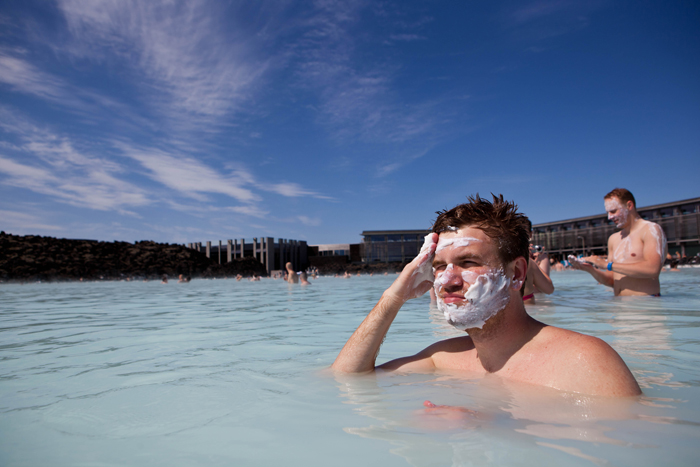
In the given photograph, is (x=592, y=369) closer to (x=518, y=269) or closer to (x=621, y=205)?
(x=518, y=269)

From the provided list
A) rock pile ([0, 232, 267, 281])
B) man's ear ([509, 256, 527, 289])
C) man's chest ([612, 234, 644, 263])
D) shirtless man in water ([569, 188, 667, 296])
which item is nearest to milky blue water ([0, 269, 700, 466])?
man's ear ([509, 256, 527, 289])

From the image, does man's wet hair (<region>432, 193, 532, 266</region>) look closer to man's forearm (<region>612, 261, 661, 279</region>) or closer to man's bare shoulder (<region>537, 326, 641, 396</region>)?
man's bare shoulder (<region>537, 326, 641, 396</region>)

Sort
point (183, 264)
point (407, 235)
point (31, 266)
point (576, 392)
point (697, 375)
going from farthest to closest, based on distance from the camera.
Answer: point (407, 235), point (183, 264), point (31, 266), point (697, 375), point (576, 392)

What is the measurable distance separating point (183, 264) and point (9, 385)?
37.8 metres

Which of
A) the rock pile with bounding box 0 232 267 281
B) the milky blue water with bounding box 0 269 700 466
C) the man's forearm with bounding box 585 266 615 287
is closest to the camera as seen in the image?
the milky blue water with bounding box 0 269 700 466

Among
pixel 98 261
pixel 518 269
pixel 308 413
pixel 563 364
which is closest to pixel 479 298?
pixel 518 269

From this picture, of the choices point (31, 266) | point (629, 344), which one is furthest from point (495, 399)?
point (31, 266)

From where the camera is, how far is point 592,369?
1922mm

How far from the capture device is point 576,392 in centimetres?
196

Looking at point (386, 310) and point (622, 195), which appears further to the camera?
point (622, 195)

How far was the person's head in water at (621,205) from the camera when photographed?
6414 millimetres

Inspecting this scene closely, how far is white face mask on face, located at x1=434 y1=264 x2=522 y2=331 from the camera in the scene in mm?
2072

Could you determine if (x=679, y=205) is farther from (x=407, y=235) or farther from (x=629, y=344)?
(x=629, y=344)

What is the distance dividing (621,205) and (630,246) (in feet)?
2.26
